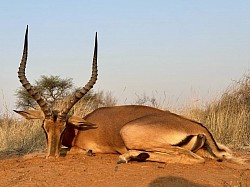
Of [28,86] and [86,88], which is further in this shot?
[86,88]

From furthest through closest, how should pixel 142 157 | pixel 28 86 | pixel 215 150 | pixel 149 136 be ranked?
1. pixel 28 86
2. pixel 215 150
3. pixel 149 136
4. pixel 142 157

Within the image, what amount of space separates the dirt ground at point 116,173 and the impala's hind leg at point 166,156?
11 cm

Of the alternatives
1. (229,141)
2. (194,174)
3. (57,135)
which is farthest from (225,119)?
(194,174)

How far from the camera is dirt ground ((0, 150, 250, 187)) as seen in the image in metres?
5.13

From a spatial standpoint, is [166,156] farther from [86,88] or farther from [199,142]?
[86,88]

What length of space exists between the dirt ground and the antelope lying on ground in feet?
0.83

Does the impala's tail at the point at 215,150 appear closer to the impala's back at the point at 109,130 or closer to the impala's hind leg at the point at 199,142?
the impala's hind leg at the point at 199,142

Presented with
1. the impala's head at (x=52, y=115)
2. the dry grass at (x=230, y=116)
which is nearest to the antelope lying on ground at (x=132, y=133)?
the impala's head at (x=52, y=115)

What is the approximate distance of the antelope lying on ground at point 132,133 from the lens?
6.57 meters

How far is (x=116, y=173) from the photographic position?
18.2 ft

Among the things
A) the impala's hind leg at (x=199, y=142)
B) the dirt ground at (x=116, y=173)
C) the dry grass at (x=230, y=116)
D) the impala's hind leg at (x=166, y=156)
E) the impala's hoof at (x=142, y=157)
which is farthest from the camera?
the dry grass at (x=230, y=116)

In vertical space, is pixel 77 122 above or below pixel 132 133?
below

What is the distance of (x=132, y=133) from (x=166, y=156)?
0.63m

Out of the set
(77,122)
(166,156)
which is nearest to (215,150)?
(166,156)
